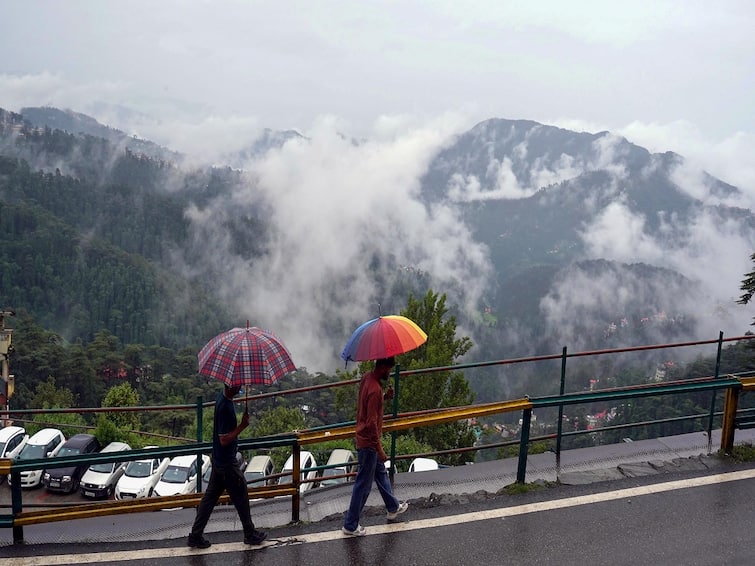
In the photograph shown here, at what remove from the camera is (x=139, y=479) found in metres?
20.0

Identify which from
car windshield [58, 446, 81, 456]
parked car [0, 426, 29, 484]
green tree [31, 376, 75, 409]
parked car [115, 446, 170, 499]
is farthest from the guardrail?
green tree [31, 376, 75, 409]

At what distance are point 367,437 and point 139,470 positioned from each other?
695 inches

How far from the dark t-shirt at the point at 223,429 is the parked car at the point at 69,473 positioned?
17824 millimetres

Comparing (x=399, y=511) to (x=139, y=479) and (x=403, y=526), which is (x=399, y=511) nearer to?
(x=403, y=526)

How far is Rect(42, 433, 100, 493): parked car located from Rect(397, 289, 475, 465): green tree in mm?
12445

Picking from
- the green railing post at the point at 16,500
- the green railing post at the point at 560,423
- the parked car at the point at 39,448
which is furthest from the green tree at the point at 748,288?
A: the parked car at the point at 39,448

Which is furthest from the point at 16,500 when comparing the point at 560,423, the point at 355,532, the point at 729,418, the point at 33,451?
the point at 33,451

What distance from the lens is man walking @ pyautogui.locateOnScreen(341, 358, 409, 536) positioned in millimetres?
5062

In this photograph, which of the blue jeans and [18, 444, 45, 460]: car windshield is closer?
the blue jeans

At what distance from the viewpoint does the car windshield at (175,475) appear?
19.9m

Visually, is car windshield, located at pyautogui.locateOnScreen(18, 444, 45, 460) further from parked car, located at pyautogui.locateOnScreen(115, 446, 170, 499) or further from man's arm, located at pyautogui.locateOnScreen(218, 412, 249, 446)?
man's arm, located at pyautogui.locateOnScreen(218, 412, 249, 446)

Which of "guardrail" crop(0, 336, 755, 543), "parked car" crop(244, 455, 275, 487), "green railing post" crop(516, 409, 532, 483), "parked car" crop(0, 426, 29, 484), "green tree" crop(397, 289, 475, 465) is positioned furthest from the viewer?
"green tree" crop(397, 289, 475, 465)

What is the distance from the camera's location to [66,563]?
189 inches

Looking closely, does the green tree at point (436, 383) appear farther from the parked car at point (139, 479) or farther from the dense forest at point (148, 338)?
the parked car at point (139, 479)
